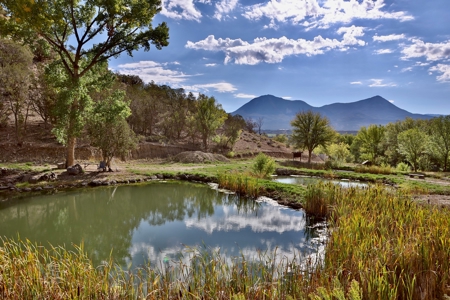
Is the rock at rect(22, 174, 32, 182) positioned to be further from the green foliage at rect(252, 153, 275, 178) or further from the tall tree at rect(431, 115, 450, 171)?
the tall tree at rect(431, 115, 450, 171)

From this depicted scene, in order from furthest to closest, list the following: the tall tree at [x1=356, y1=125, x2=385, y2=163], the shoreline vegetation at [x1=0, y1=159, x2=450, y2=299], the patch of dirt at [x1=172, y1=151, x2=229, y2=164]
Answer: the tall tree at [x1=356, y1=125, x2=385, y2=163]
the patch of dirt at [x1=172, y1=151, x2=229, y2=164]
the shoreline vegetation at [x1=0, y1=159, x2=450, y2=299]

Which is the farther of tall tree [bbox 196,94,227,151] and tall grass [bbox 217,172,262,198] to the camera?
tall tree [bbox 196,94,227,151]

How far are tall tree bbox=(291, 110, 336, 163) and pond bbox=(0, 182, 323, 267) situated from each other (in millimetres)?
21120

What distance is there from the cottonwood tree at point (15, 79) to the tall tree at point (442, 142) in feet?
131

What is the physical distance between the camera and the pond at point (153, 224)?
23.3 feet

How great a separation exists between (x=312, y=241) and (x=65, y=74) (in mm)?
17084

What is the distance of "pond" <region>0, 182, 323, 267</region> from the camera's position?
23.3 ft

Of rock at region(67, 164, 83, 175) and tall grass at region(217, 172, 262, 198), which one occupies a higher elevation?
rock at region(67, 164, 83, 175)

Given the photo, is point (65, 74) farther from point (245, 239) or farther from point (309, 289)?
point (309, 289)

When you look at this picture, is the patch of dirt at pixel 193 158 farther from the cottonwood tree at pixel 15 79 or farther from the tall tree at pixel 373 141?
the tall tree at pixel 373 141

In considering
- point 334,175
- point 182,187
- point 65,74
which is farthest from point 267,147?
point 65,74

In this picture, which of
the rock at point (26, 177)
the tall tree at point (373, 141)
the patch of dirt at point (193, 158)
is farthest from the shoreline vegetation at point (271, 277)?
the tall tree at point (373, 141)

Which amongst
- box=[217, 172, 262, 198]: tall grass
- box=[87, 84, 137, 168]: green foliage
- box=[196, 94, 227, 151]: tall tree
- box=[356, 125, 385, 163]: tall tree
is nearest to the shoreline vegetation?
box=[217, 172, 262, 198]: tall grass

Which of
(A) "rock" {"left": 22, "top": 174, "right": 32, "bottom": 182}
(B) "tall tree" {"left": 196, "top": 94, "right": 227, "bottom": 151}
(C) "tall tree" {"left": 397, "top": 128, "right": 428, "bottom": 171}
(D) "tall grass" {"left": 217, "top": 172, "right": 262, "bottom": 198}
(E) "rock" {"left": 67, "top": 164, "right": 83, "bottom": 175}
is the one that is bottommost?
(D) "tall grass" {"left": 217, "top": 172, "right": 262, "bottom": 198}
